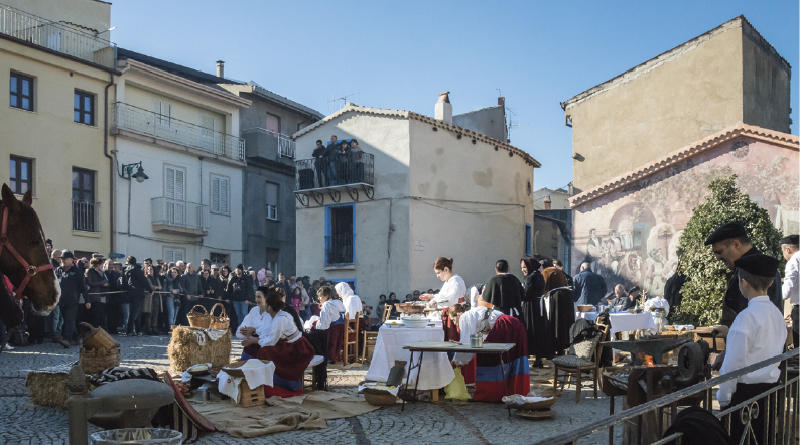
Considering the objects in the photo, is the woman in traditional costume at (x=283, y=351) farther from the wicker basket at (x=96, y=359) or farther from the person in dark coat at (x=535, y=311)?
the person in dark coat at (x=535, y=311)

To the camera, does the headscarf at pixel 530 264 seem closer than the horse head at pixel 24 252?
No

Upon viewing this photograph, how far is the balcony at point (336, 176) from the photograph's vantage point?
→ 1019 inches

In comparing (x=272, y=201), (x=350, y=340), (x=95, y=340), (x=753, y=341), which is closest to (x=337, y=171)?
(x=272, y=201)

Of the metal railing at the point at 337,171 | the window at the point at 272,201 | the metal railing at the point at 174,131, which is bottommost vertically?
the window at the point at 272,201

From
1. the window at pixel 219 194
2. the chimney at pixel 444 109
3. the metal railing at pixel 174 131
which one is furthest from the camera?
the chimney at pixel 444 109

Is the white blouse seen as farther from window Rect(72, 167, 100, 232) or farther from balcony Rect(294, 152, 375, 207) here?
balcony Rect(294, 152, 375, 207)

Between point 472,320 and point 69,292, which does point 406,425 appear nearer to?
point 472,320

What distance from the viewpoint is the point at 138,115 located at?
79.4ft

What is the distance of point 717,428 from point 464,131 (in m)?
23.4

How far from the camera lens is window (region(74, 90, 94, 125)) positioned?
889 inches

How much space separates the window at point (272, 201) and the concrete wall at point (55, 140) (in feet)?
24.9

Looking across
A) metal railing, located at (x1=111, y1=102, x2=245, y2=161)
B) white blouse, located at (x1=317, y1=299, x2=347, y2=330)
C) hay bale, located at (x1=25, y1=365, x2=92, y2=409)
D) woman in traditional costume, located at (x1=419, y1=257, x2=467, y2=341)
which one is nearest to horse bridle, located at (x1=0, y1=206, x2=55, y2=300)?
hay bale, located at (x1=25, y1=365, x2=92, y2=409)

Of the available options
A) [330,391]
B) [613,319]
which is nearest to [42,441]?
[330,391]

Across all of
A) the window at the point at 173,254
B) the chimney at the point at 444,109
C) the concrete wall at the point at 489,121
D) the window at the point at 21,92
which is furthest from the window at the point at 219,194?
the concrete wall at the point at 489,121
